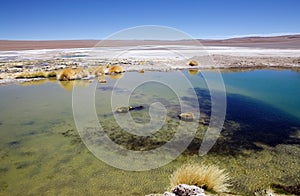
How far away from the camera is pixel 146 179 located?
4.96 metres

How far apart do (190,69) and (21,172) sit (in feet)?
52.8

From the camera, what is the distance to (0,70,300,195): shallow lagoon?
189 inches

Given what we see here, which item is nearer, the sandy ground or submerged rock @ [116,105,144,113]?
submerged rock @ [116,105,144,113]

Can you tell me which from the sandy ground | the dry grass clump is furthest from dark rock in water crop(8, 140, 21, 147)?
the sandy ground

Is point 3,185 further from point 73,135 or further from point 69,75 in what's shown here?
point 69,75

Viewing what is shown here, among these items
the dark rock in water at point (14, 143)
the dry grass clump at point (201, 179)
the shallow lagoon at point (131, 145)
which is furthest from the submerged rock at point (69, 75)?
the dry grass clump at point (201, 179)

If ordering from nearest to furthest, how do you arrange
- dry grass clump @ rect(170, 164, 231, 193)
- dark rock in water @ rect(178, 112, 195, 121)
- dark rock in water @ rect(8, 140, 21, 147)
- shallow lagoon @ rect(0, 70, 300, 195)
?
1. dry grass clump @ rect(170, 164, 231, 193)
2. shallow lagoon @ rect(0, 70, 300, 195)
3. dark rock in water @ rect(8, 140, 21, 147)
4. dark rock in water @ rect(178, 112, 195, 121)

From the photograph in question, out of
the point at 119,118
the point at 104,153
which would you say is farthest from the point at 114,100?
the point at 104,153

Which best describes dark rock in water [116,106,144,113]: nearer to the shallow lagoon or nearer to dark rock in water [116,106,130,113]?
dark rock in water [116,106,130,113]

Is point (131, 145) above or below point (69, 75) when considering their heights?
below

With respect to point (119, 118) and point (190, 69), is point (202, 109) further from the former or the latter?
point (190, 69)

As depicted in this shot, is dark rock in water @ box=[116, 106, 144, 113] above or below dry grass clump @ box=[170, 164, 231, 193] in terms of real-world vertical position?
below

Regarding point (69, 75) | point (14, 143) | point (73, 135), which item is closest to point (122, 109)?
point (73, 135)

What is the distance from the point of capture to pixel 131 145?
6.45 meters
